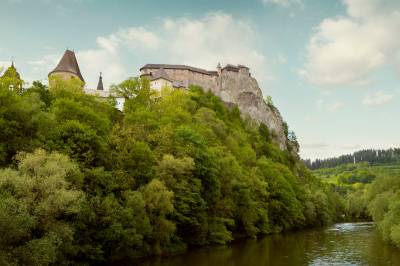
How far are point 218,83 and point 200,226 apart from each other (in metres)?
76.6

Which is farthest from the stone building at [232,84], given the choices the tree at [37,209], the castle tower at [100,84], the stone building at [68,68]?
the tree at [37,209]

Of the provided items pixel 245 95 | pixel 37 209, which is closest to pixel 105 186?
pixel 37 209

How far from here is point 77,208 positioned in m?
27.7

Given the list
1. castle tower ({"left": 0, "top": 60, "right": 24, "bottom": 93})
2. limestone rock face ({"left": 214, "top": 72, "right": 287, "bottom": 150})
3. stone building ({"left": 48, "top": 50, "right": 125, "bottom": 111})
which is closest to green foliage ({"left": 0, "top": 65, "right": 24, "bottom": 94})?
castle tower ({"left": 0, "top": 60, "right": 24, "bottom": 93})

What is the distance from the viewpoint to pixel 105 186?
35406mm

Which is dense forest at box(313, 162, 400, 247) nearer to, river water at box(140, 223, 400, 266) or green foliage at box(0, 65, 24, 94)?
river water at box(140, 223, 400, 266)

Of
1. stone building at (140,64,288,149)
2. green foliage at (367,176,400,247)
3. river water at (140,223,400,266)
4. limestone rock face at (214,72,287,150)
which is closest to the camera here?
river water at (140,223,400,266)

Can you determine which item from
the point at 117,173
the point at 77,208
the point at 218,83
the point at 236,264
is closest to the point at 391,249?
the point at 236,264

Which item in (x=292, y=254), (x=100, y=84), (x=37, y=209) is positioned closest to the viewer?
(x=37, y=209)

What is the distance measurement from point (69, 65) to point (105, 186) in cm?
5837

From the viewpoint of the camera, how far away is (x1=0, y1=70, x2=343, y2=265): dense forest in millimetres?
25562

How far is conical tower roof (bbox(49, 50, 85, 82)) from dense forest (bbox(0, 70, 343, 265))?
24362 millimetres

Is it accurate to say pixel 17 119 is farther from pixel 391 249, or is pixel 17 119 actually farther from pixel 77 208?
pixel 391 249

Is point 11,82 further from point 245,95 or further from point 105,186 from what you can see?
point 245,95
